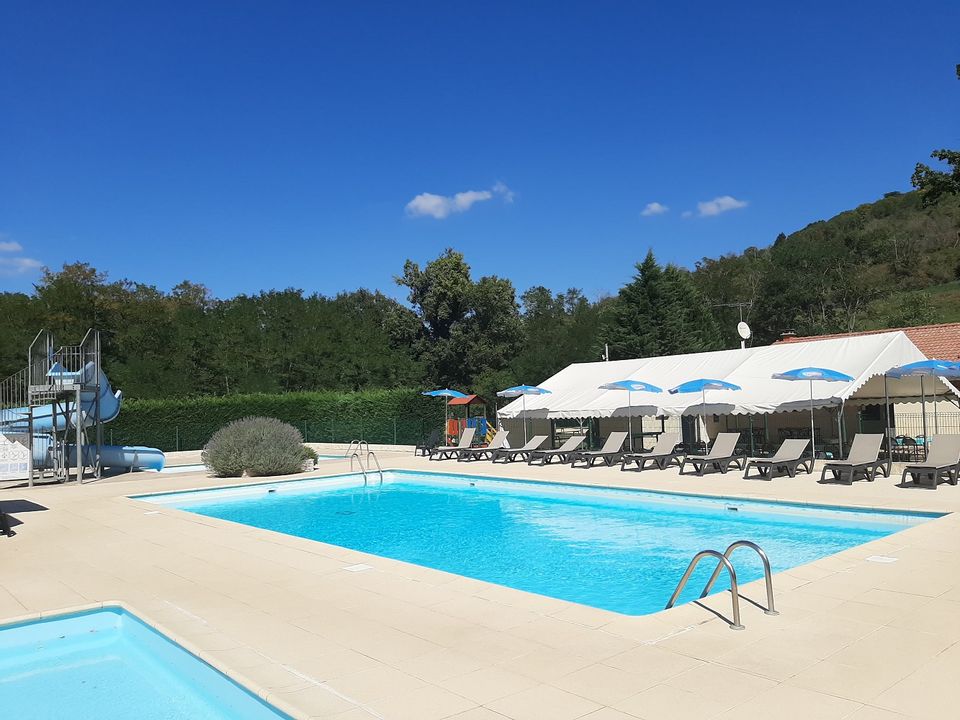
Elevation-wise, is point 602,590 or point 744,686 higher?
A: point 744,686

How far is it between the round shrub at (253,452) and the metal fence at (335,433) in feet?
32.9

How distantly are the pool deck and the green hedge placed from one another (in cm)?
2076

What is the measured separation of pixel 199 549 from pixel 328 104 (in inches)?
817

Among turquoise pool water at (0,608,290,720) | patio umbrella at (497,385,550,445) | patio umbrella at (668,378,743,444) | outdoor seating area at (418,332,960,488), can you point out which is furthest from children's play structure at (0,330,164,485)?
patio umbrella at (668,378,743,444)

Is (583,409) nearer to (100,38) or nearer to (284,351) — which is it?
(100,38)

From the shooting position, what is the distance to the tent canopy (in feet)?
56.0

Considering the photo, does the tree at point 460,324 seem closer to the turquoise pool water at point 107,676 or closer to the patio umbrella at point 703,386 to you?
the patio umbrella at point 703,386

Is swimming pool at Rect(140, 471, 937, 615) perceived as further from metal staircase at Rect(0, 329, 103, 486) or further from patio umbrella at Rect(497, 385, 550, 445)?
patio umbrella at Rect(497, 385, 550, 445)

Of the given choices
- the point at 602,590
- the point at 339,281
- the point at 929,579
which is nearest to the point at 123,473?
the point at 602,590

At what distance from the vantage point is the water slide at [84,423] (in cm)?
1881

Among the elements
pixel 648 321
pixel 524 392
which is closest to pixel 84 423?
pixel 524 392

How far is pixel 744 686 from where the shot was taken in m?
4.05

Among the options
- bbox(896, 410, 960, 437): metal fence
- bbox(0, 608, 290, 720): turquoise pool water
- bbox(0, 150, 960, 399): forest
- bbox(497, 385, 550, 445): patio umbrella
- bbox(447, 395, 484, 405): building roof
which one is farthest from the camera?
bbox(0, 150, 960, 399): forest

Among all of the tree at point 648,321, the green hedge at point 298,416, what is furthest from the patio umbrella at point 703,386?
the tree at point 648,321
